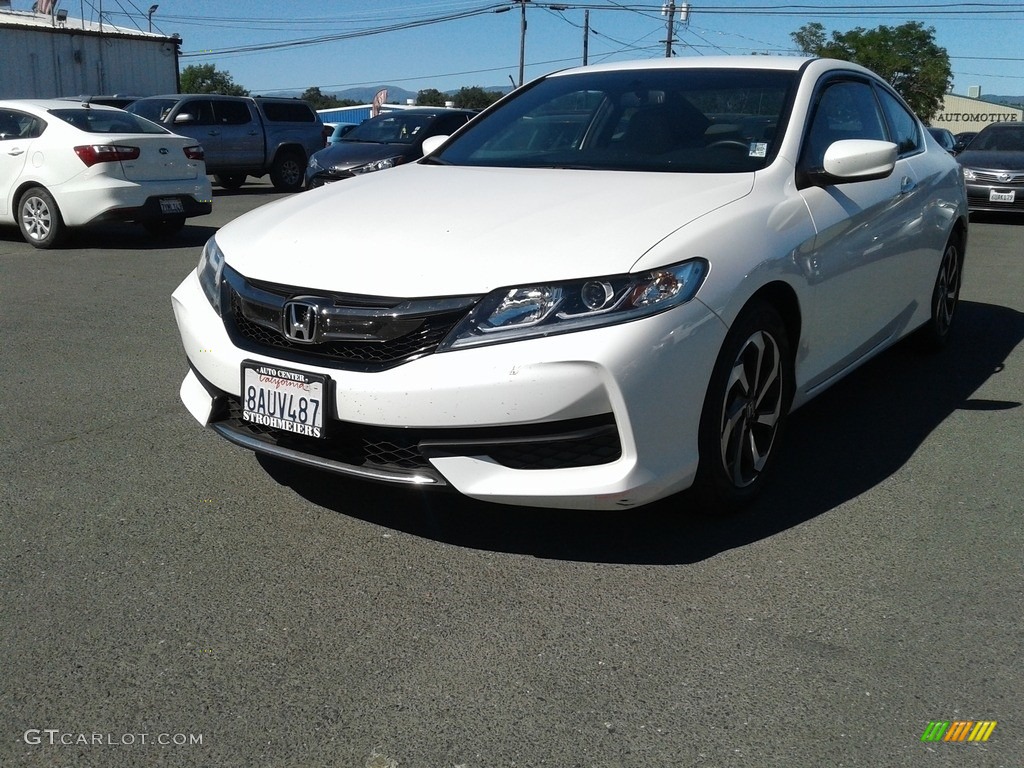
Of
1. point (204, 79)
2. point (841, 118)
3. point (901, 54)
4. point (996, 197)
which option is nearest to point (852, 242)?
point (841, 118)

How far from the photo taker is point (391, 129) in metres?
17.0

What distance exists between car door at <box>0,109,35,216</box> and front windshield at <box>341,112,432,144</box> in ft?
20.6

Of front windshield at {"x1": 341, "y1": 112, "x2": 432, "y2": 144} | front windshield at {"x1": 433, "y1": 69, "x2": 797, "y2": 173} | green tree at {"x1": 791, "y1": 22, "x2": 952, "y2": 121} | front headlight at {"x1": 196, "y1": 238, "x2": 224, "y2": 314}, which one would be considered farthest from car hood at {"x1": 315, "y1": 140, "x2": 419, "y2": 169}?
green tree at {"x1": 791, "y1": 22, "x2": 952, "y2": 121}

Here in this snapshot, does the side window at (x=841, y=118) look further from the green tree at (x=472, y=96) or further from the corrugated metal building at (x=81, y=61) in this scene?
the green tree at (x=472, y=96)

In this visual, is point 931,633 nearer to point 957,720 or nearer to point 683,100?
point 957,720

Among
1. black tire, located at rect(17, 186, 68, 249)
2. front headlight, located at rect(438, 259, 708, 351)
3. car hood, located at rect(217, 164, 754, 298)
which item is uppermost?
car hood, located at rect(217, 164, 754, 298)

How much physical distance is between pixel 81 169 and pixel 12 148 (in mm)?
882

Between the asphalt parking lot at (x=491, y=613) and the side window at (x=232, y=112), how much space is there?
50.2 ft

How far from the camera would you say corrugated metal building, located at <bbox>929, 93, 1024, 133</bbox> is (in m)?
103

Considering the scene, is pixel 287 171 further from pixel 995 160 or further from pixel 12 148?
pixel 995 160

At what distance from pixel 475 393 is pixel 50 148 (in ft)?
29.8

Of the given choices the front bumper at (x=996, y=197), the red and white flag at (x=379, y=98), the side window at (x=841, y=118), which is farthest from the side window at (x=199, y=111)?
the red and white flag at (x=379, y=98)

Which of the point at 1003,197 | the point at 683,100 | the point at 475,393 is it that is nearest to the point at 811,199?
the point at 683,100

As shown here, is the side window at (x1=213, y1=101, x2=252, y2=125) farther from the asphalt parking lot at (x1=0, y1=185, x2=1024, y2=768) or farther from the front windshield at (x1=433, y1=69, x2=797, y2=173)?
the asphalt parking lot at (x1=0, y1=185, x2=1024, y2=768)
